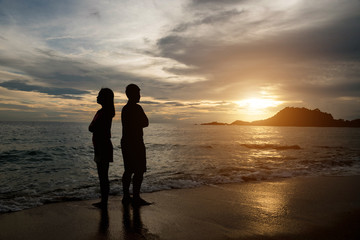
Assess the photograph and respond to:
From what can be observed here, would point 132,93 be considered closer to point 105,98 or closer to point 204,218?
point 105,98

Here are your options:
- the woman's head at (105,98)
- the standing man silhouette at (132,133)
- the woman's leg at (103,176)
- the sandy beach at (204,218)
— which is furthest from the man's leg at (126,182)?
the woman's head at (105,98)

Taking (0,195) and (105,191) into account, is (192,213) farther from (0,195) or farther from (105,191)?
(0,195)

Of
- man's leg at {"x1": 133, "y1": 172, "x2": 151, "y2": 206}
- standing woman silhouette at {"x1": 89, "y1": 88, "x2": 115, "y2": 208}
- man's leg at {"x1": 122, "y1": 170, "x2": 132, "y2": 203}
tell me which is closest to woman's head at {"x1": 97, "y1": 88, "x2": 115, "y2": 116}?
standing woman silhouette at {"x1": 89, "y1": 88, "x2": 115, "y2": 208}

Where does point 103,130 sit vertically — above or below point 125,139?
above

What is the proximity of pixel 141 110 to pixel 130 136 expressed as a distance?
0.59 metres

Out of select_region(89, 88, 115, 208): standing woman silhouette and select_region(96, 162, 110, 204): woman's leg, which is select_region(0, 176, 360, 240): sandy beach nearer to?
select_region(96, 162, 110, 204): woman's leg

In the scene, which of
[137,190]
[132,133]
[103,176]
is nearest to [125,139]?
[132,133]

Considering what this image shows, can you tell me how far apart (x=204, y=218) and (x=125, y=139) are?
2.17 m

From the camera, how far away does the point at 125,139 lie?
478 cm

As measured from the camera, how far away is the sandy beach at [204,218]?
344 centimetres

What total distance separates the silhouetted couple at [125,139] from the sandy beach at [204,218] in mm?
480

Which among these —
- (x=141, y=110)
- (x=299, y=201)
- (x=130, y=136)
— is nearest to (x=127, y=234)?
(x=130, y=136)

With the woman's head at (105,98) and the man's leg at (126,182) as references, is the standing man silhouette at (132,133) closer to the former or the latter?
the man's leg at (126,182)

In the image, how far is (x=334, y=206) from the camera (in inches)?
190
